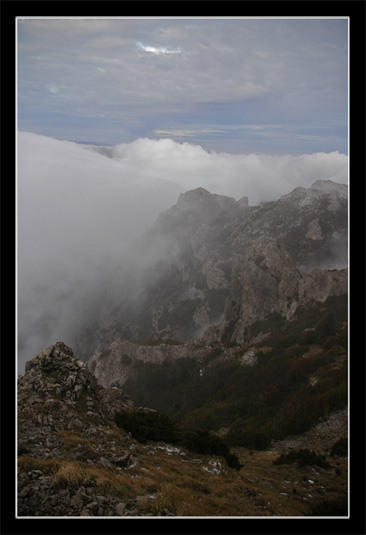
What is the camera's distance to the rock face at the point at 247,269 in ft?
250

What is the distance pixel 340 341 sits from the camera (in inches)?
1268

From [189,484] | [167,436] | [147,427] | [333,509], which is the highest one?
[333,509]

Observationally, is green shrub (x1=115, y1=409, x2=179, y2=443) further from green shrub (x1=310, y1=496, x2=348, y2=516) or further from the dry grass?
green shrub (x1=310, y1=496, x2=348, y2=516)

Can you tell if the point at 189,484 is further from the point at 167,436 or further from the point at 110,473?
the point at 167,436

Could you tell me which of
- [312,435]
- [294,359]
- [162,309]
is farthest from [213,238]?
[312,435]

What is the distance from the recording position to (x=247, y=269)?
86.5 metres

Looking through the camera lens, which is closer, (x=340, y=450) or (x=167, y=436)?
(x=167, y=436)

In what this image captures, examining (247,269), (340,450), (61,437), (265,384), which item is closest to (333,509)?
(61,437)

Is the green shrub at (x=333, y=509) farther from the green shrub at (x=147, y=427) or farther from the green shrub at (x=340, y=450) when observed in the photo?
the green shrub at (x=340, y=450)

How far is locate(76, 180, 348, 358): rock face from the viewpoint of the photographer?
76.1 metres

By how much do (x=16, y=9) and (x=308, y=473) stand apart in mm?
16380

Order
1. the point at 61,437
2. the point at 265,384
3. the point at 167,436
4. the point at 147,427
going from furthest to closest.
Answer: the point at 265,384, the point at 167,436, the point at 147,427, the point at 61,437

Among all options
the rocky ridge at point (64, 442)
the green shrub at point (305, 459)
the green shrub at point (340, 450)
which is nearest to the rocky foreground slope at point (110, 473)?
the rocky ridge at point (64, 442)

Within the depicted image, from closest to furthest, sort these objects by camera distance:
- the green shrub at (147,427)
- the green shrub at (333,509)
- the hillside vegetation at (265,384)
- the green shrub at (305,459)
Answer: the green shrub at (333,509) < the green shrub at (147,427) < the green shrub at (305,459) < the hillside vegetation at (265,384)
